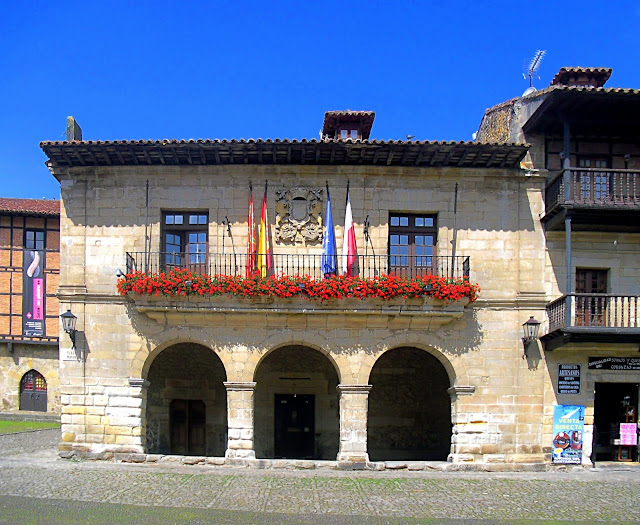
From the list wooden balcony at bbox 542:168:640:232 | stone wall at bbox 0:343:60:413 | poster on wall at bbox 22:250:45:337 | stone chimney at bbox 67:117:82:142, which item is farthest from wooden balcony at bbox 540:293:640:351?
stone wall at bbox 0:343:60:413

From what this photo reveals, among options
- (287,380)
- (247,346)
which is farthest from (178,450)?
(247,346)

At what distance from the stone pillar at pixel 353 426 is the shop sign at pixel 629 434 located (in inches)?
226

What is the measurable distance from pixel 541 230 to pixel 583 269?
132 centimetres

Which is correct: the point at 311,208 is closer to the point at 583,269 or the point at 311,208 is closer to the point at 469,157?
the point at 469,157

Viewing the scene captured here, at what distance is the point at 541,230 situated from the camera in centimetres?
1378

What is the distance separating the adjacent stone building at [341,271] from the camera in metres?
13.2

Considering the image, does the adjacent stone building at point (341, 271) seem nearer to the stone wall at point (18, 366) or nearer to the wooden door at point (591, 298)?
the wooden door at point (591, 298)

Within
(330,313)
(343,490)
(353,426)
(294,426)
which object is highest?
(330,313)

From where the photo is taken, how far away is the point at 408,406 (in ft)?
53.6

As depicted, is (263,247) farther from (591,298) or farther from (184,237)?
(591,298)

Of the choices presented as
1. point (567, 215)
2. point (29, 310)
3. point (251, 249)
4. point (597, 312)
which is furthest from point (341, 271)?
point (29, 310)

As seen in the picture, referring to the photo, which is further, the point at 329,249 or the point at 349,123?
the point at 349,123

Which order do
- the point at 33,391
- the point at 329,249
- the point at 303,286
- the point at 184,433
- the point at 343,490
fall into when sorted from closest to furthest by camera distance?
the point at 343,490
the point at 303,286
the point at 329,249
the point at 184,433
the point at 33,391

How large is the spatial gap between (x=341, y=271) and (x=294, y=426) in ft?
16.7
